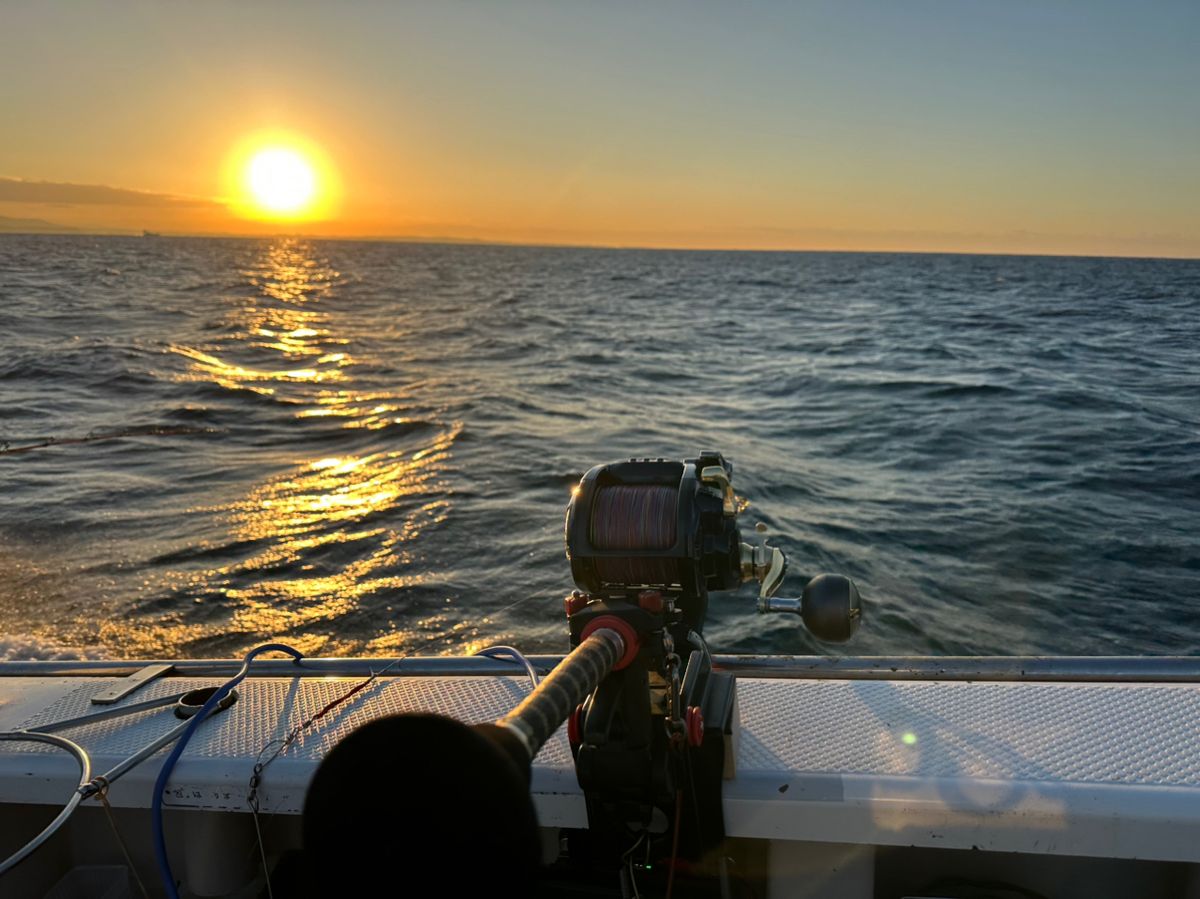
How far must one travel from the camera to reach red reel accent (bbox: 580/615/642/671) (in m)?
1.57

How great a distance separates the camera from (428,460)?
10453 mm

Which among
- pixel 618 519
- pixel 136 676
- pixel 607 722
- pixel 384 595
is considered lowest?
pixel 384 595

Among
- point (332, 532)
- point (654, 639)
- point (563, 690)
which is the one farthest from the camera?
point (332, 532)

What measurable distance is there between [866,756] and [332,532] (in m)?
6.59

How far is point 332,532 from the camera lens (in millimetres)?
7949

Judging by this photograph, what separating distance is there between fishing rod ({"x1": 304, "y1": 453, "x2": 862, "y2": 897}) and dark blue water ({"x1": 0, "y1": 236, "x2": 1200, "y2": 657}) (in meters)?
4.09

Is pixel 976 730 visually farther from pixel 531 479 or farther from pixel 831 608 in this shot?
pixel 531 479

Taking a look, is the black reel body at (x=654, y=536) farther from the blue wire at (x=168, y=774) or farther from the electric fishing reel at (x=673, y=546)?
the blue wire at (x=168, y=774)

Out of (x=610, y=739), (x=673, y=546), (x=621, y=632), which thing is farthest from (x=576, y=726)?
(x=673, y=546)

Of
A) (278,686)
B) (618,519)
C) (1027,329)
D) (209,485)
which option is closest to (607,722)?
(618,519)

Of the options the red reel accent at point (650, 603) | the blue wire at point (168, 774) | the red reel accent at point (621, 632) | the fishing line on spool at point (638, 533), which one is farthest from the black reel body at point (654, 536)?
the blue wire at point (168, 774)

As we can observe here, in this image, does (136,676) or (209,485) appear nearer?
(136,676)

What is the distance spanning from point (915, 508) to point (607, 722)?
7740 millimetres

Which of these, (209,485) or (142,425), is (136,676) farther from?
(142,425)
